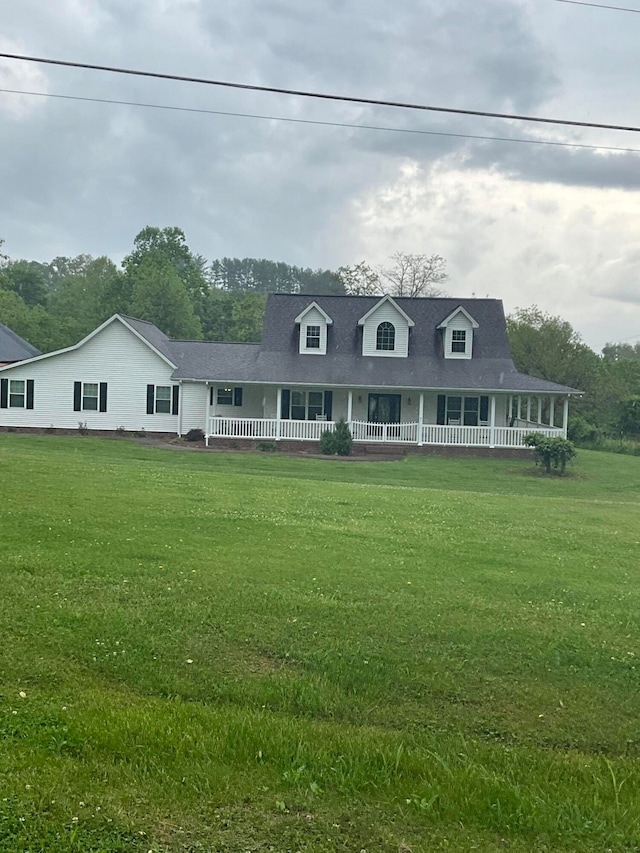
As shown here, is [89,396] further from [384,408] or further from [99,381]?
[384,408]

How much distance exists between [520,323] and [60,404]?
33.4m

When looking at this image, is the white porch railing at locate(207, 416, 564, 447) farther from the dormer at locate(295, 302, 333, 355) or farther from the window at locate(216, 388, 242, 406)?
the dormer at locate(295, 302, 333, 355)

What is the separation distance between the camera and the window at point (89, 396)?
33156 millimetres

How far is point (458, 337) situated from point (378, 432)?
6.08m

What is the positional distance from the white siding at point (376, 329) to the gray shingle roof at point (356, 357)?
0.30 m

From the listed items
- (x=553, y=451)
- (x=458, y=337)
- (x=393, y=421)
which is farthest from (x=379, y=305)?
(x=553, y=451)

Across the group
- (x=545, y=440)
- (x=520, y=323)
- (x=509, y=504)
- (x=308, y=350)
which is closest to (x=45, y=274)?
(x=520, y=323)

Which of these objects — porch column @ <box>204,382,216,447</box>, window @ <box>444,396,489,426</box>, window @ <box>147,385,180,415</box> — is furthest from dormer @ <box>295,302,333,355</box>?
window @ <box>444,396,489,426</box>

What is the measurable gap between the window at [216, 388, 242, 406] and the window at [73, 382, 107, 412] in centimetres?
500

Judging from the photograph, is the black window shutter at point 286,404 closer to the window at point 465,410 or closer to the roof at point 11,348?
the window at point 465,410

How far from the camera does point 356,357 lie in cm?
3391

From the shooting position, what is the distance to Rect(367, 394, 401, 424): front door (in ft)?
110

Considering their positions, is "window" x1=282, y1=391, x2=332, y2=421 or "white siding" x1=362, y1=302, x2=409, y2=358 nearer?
"window" x1=282, y1=391, x2=332, y2=421

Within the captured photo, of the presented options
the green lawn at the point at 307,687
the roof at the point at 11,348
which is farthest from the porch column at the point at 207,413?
the green lawn at the point at 307,687
